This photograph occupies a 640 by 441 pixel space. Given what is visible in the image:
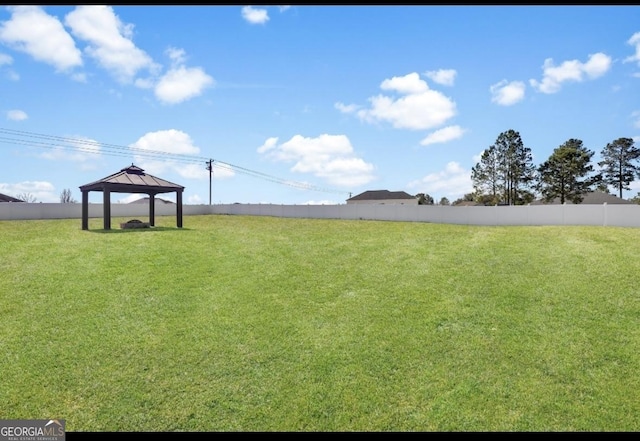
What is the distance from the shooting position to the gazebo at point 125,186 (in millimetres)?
18516

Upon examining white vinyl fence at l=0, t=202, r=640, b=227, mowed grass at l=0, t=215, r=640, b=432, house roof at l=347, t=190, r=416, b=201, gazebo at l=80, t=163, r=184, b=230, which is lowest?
mowed grass at l=0, t=215, r=640, b=432

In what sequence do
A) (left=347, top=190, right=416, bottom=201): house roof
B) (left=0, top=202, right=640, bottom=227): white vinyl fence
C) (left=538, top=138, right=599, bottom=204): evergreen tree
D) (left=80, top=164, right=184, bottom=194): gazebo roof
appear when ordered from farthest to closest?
(left=347, top=190, right=416, bottom=201): house roof
(left=538, top=138, right=599, bottom=204): evergreen tree
(left=0, top=202, right=640, bottom=227): white vinyl fence
(left=80, top=164, right=184, bottom=194): gazebo roof

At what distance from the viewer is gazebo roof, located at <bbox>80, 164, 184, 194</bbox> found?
18.5 meters

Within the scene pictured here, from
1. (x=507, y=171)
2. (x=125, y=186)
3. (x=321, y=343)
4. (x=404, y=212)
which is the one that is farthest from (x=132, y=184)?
(x=507, y=171)

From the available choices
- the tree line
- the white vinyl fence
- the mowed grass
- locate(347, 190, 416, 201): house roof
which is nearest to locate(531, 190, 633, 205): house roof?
the tree line

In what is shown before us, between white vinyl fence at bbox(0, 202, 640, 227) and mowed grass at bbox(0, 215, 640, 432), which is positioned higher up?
white vinyl fence at bbox(0, 202, 640, 227)

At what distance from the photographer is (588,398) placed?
568cm

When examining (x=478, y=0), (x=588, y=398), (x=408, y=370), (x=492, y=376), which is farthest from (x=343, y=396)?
(x=478, y=0)

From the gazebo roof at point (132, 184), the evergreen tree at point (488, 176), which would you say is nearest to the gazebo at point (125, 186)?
the gazebo roof at point (132, 184)

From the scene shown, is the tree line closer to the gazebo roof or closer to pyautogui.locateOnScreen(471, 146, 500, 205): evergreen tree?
pyautogui.locateOnScreen(471, 146, 500, 205): evergreen tree

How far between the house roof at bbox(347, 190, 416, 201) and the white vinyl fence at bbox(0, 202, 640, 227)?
3220 cm

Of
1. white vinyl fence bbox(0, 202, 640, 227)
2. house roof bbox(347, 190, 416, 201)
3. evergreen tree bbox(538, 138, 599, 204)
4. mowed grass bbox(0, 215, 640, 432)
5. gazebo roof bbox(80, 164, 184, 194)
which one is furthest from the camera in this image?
house roof bbox(347, 190, 416, 201)

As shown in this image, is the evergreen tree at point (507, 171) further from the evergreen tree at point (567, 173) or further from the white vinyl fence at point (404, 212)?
the white vinyl fence at point (404, 212)

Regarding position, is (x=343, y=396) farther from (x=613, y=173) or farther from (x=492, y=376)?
(x=613, y=173)
